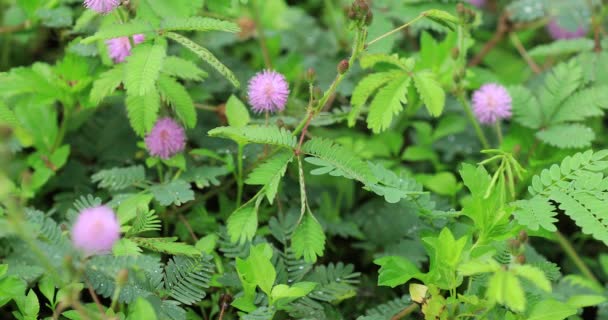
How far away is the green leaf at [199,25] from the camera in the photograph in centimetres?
152

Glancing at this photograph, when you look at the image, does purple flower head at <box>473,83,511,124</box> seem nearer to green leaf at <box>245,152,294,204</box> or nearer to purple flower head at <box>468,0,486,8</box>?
green leaf at <box>245,152,294,204</box>

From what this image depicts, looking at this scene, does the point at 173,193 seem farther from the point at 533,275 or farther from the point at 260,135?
the point at 533,275

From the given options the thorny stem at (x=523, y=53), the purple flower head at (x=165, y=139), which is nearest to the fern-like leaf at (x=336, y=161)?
the purple flower head at (x=165, y=139)

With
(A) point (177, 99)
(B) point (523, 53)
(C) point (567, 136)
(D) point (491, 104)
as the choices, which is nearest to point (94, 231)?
(A) point (177, 99)

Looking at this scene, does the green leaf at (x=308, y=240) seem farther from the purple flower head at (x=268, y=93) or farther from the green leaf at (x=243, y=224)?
the purple flower head at (x=268, y=93)

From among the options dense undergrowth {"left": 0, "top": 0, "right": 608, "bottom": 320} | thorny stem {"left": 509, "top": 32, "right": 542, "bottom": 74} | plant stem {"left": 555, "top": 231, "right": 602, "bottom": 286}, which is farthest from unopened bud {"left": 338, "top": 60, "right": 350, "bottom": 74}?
thorny stem {"left": 509, "top": 32, "right": 542, "bottom": 74}

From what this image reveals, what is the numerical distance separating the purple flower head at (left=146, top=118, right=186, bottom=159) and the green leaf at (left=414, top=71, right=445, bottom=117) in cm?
61

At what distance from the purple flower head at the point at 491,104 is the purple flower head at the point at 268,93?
0.59 m

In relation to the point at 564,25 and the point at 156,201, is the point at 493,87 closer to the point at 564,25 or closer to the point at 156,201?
the point at 564,25

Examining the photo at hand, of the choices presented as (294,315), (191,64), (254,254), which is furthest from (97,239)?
(191,64)

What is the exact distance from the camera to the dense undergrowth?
4.73 feet

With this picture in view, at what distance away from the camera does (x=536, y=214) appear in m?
1.42

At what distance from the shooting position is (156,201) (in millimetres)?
1764

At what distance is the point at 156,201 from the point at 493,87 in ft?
3.25
